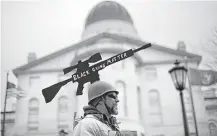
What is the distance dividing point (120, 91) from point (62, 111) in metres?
3.59

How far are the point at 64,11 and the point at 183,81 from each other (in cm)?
754

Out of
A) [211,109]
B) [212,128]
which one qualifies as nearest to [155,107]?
A: [211,109]

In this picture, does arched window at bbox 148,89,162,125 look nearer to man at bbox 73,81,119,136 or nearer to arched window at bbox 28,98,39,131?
arched window at bbox 28,98,39,131

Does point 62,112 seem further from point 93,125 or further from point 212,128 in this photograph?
point 93,125

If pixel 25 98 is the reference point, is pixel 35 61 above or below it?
above

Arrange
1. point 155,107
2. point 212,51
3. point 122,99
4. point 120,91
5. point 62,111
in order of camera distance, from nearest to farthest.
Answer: point 212,51, point 122,99, point 120,91, point 155,107, point 62,111

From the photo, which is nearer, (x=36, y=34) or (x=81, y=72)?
(x=81, y=72)

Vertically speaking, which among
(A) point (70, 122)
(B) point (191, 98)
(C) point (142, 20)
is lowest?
(A) point (70, 122)

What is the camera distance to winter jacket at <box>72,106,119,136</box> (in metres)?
1.87

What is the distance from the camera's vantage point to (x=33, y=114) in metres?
15.6

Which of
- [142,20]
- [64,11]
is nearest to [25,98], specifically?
[64,11]

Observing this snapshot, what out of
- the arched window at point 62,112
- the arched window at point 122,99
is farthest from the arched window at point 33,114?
the arched window at point 122,99

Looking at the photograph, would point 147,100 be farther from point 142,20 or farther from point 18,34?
point 18,34

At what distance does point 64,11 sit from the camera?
37.5ft
